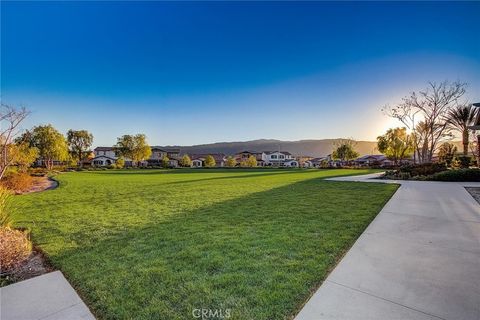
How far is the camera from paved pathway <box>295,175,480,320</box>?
6.97 feet

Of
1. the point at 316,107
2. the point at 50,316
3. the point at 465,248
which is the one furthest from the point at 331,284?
the point at 316,107

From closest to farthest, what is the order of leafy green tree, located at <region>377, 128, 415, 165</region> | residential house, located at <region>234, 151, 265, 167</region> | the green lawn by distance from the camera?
the green lawn → leafy green tree, located at <region>377, 128, 415, 165</region> → residential house, located at <region>234, 151, 265, 167</region>

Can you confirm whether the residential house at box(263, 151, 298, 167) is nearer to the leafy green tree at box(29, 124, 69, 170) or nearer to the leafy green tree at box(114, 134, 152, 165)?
the leafy green tree at box(114, 134, 152, 165)

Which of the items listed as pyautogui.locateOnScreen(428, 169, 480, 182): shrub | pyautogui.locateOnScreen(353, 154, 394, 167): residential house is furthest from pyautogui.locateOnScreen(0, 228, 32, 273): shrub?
pyautogui.locateOnScreen(353, 154, 394, 167): residential house

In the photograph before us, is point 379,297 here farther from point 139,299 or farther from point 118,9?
point 118,9

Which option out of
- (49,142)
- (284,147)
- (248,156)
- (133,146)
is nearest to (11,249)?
(49,142)

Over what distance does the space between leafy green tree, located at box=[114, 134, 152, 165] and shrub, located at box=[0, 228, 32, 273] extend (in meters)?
63.4

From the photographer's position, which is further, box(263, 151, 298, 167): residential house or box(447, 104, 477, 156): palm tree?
box(263, 151, 298, 167): residential house


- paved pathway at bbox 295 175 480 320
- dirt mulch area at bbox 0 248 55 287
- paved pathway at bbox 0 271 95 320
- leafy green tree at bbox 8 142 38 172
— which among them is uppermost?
leafy green tree at bbox 8 142 38 172

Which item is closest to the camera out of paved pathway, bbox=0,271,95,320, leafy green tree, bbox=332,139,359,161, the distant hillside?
paved pathway, bbox=0,271,95,320

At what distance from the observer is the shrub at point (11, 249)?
3.21m

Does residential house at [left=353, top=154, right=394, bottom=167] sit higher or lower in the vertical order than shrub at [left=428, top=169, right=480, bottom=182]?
lower

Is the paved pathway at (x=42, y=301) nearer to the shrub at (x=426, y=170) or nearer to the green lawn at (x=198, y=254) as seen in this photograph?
the green lawn at (x=198, y=254)

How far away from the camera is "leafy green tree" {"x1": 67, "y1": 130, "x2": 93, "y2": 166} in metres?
61.2
